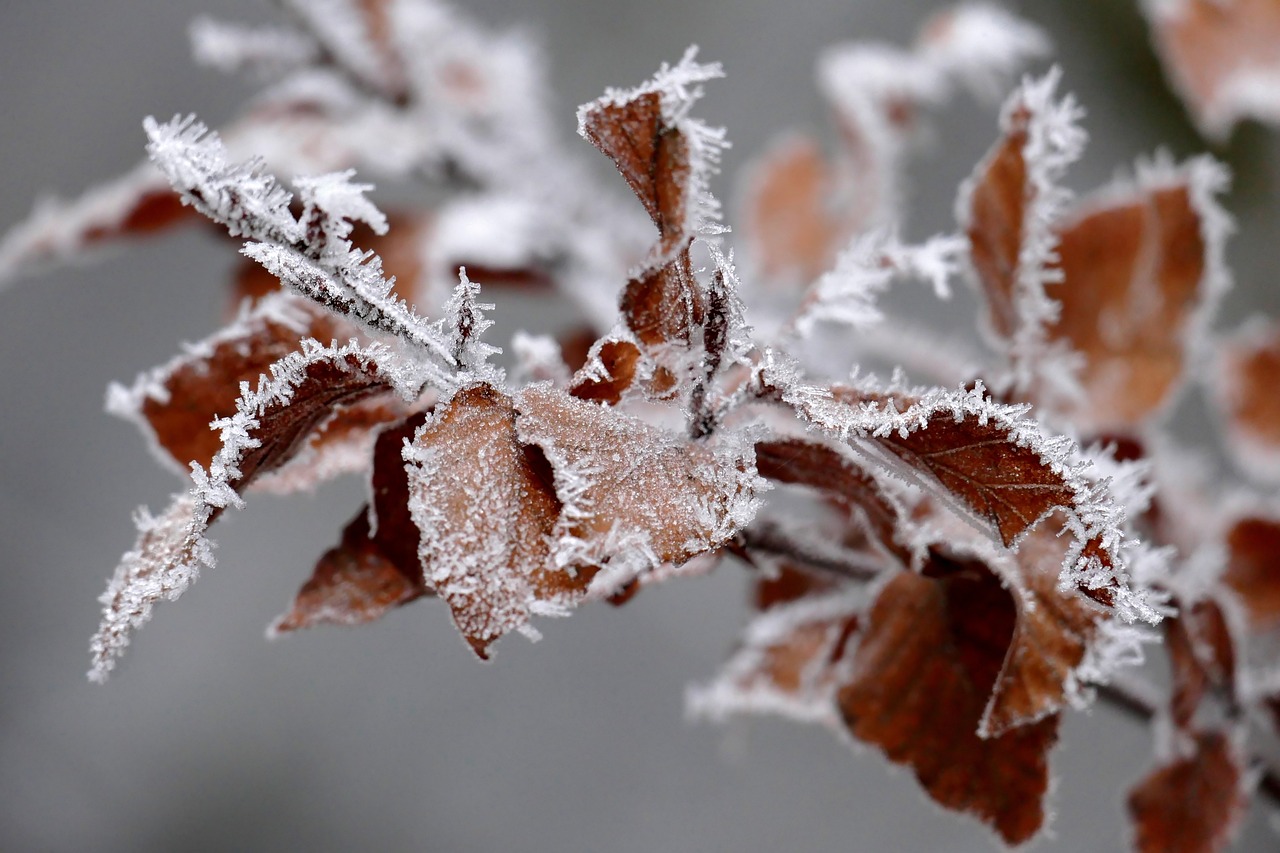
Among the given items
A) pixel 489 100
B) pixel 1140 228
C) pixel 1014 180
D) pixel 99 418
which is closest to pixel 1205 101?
pixel 1140 228

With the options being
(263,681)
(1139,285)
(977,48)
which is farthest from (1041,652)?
(263,681)

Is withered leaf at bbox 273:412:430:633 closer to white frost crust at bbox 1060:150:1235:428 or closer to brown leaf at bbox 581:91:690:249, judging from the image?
brown leaf at bbox 581:91:690:249

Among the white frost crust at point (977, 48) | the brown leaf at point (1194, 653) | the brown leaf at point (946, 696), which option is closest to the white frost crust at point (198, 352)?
the brown leaf at point (946, 696)

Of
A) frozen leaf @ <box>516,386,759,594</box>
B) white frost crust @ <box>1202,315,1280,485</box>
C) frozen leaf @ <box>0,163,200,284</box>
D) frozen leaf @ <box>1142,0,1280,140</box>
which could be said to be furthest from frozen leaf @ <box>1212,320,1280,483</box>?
frozen leaf @ <box>0,163,200,284</box>

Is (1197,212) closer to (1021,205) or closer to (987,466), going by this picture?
(1021,205)

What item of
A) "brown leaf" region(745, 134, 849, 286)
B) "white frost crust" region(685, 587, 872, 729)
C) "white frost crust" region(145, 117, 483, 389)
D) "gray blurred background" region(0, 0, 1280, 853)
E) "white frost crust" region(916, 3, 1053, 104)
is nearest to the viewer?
"white frost crust" region(145, 117, 483, 389)

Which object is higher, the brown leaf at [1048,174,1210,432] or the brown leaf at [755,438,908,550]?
the brown leaf at [1048,174,1210,432]

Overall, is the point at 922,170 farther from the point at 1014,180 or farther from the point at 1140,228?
the point at 1014,180
